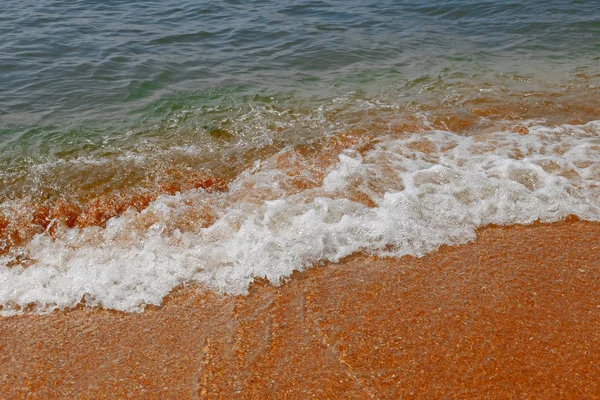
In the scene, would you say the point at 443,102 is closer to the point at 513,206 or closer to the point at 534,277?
the point at 513,206

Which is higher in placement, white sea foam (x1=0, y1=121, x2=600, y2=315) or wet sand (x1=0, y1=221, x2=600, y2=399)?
white sea foam (x1=0, y1=121, x2=600, y2=315)

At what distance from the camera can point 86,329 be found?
3146mm

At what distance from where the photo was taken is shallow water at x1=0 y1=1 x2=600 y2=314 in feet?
12.3

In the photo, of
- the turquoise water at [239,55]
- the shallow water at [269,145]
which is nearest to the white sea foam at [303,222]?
the shallow water at [269,145]

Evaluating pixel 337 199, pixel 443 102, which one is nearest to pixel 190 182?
pixel 337 199

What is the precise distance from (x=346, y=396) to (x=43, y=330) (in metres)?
1.93

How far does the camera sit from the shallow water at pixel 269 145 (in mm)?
3746

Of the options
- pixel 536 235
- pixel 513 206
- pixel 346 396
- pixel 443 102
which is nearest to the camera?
pixel 346 396

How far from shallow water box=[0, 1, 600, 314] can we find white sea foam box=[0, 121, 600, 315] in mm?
17

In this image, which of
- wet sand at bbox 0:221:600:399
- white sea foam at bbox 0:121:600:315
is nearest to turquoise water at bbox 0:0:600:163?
A: white sea foam at bbox 0:121:600:315

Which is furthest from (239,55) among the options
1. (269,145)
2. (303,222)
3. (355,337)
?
(355,337)

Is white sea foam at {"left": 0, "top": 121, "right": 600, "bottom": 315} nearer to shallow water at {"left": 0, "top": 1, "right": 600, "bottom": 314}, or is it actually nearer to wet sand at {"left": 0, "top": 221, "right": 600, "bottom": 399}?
shallow water at {"left": 0, "top": 1, "right": 600, "bottom": 314}

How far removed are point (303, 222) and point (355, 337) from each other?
1254 mm

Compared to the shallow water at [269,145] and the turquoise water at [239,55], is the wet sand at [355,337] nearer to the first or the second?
the shallow water at [269,145]
